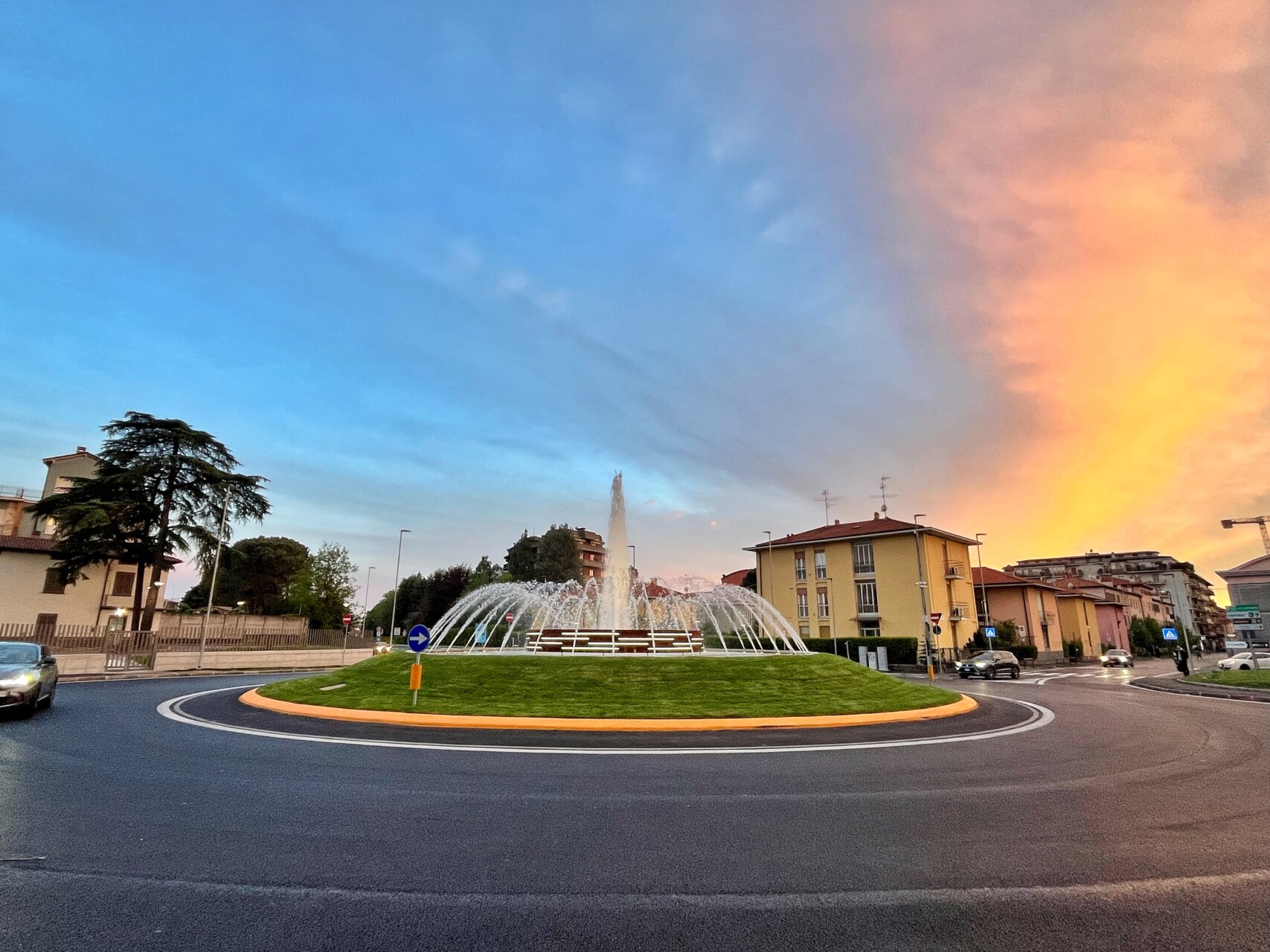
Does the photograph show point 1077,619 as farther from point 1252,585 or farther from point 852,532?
point 852,532

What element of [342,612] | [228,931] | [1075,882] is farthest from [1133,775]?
[342,612]

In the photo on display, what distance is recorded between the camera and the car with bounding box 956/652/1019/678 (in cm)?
3600

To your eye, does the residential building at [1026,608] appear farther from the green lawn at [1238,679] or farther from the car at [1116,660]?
the green lawn at [1238,679]

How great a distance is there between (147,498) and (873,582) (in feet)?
184

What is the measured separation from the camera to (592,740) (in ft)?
37.4

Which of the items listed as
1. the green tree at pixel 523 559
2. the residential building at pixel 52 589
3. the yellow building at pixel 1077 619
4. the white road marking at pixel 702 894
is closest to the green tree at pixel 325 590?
the residential building at pixel 52 589

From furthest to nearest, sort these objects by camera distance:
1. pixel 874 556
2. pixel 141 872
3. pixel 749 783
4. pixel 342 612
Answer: pixel 342 612, pixel 874 556, pixel 749 783, pixel 141 872

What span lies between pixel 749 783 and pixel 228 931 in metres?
5.95

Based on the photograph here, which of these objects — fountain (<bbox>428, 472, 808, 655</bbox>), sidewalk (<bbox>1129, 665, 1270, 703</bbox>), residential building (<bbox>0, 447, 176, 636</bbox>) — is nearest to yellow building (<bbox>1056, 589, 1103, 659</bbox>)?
sidewalk (<bbox>1129, 665, 1270, 703</bbox>)

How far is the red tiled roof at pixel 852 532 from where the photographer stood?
5359 cm

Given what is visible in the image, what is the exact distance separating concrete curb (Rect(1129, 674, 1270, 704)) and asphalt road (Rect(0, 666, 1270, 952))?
16789 mm

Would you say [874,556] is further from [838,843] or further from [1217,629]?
[1217,629]

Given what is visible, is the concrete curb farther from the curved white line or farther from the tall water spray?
the tall water spray

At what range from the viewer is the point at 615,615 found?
25.3 meters
